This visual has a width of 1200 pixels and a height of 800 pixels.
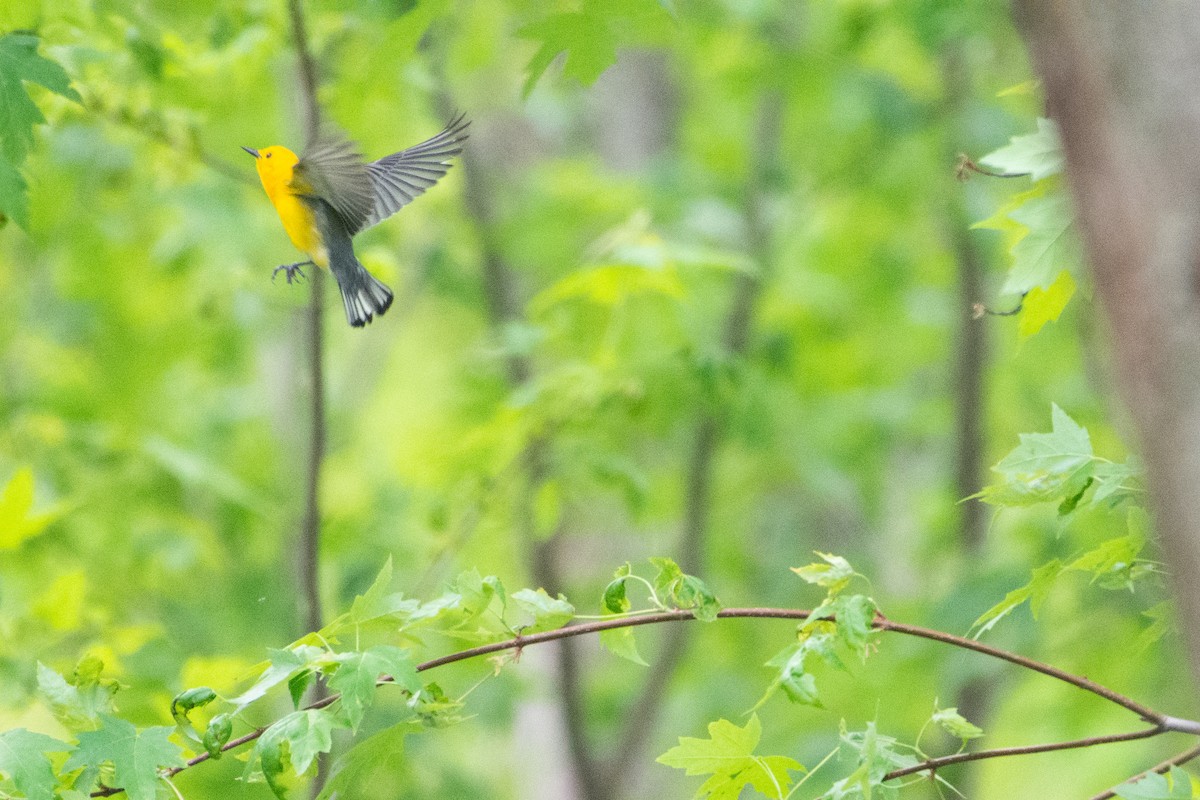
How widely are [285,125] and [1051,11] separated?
14.1 ft

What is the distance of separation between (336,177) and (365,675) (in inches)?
27.1

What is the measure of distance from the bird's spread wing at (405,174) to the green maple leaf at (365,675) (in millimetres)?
636

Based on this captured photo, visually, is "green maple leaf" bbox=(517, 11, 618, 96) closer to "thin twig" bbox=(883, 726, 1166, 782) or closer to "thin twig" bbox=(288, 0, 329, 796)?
"thin twig" bbox=(288, 0, 329, 796)

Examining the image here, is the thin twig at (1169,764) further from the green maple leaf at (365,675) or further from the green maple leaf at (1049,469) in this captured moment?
the green maple leaf at (365,675)

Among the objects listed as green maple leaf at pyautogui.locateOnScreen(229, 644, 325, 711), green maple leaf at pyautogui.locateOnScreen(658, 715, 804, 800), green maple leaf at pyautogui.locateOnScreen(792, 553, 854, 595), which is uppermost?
green maple leaf at pyautogui.locateOnScreen(229, 644, 325, 711)

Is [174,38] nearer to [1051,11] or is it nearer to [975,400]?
[1051,11]

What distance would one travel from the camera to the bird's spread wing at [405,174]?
1.89 metres

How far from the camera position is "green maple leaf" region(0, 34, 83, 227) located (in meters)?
2.01

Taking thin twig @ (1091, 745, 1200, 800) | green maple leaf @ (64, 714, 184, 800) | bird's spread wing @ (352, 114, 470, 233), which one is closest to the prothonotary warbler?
→ bird's spread wing @ (352, 114, 470, 233)

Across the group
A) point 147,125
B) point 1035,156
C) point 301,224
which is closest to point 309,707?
point 301,224

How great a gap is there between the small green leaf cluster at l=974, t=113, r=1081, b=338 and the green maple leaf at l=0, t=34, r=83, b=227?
1481 mm

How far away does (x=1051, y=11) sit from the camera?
35.7 inches

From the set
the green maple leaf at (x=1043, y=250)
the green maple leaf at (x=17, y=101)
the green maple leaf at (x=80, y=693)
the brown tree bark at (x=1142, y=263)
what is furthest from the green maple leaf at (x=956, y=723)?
the green maple leaf at (x=17, y=101)

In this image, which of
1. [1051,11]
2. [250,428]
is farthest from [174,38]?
[250,428]
